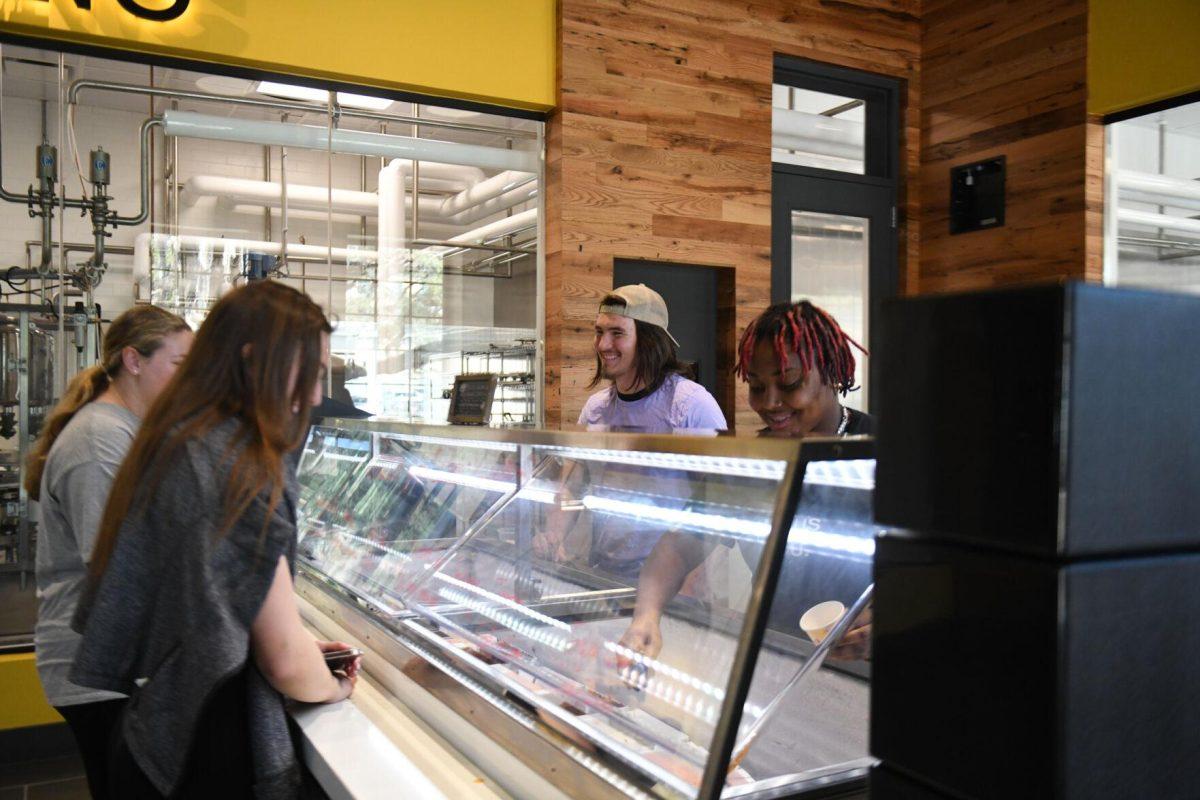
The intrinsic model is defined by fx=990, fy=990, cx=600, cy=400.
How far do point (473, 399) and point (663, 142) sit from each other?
299 cm

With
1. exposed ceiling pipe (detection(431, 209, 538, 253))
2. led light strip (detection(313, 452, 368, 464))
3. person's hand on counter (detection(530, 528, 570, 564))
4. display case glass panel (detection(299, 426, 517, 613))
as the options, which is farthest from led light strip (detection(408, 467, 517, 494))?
exposed ceiling pipe (detection(431, 209, 538, 253))

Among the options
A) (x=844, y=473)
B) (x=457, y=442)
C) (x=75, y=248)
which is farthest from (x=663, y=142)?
(x=844, y=473)

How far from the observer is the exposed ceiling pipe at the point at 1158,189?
5129 mm

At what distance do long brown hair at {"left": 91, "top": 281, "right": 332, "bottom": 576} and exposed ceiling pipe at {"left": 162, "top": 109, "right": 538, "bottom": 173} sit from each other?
138 inches

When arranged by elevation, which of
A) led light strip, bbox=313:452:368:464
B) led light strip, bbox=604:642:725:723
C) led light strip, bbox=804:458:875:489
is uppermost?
led light strip, bbox=804:458:875:489

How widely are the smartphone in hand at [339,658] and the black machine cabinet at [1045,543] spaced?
1126mm

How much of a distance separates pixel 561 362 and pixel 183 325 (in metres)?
2.71

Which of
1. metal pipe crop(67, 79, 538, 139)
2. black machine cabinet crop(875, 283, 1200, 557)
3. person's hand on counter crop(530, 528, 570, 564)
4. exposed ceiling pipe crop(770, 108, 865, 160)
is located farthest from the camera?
exposed ceiling pipe crop(770, 108, 865, 160)

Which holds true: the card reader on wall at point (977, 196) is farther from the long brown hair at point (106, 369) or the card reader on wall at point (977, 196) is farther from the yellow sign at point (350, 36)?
the long brown hair at point (106, 369)

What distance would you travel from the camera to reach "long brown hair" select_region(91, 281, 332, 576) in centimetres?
131

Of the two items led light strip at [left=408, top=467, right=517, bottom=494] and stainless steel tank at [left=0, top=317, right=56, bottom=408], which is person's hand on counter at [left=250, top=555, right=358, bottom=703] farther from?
stainless steel tank at [left=0, top=317, right=56, bottom=408]

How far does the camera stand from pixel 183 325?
2.34 m

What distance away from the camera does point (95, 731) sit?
1985mm

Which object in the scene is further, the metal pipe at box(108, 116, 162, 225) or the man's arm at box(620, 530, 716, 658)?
the metal pipe at box(108, 116, 162, 225)
